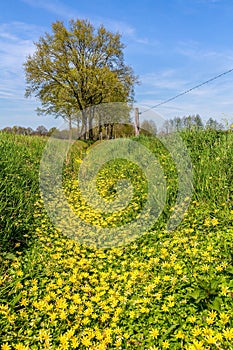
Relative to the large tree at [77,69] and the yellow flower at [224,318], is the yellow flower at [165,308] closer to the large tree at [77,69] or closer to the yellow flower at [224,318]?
the yellow flower at [224,318]

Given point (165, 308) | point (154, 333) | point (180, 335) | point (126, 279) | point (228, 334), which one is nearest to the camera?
point (228, 334)

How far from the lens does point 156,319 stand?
2.75 meters

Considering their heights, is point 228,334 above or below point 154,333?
above

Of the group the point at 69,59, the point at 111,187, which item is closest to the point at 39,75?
the point at 69,59

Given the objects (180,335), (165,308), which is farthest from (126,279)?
(180,335)

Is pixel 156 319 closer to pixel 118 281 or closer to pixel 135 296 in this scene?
pixel 135 296

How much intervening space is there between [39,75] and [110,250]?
28.7 m

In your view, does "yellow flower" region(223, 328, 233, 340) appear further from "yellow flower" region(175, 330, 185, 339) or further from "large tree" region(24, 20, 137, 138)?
"large tree" region(24, 20, 137, 138)

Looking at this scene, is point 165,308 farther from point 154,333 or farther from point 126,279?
point 126,279

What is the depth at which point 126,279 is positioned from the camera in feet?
11.8

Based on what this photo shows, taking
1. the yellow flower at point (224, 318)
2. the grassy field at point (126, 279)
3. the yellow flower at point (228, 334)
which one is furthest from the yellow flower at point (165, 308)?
the yellow flower at point (228, 334)

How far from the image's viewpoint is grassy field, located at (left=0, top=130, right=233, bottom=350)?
2604 mm

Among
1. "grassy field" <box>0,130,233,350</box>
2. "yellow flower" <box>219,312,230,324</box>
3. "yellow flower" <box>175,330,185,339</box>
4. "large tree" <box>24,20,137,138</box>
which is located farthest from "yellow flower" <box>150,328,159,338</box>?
"large tree" <box>24,20,137,138</box>

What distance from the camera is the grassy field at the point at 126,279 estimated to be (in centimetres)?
260
